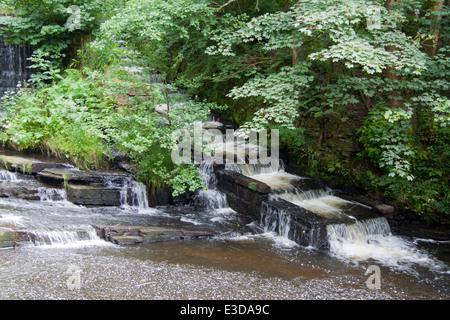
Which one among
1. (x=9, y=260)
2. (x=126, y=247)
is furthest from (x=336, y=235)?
(x=9, y=260)

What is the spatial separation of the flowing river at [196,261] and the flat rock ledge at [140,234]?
137mm

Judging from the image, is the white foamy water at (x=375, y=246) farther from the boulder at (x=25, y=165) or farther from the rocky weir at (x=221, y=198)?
the boulder at (x=25, y=165)

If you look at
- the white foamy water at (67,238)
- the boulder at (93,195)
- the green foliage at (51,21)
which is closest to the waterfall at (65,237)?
the white foamy water at (67,238)

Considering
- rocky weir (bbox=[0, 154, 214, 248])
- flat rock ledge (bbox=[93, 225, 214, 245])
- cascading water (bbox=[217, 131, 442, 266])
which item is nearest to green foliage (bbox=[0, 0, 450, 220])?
rocky weir (bbox=[0, 154, 214, 248])

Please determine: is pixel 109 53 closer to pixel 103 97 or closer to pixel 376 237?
pixel 103 97

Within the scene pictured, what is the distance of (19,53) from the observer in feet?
40.9

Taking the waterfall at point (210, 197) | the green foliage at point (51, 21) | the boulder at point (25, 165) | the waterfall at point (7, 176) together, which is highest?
the green foliage at point (51, 21)

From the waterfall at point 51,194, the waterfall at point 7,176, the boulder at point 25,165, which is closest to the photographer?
the waterfall at point 51,194

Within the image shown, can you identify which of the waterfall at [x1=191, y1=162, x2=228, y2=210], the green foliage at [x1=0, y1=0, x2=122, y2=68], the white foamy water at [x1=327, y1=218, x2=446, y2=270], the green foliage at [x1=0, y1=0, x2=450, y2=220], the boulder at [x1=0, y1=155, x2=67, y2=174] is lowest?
the white foamy water at [x1=327, y1=218, x2=446, y2=270]

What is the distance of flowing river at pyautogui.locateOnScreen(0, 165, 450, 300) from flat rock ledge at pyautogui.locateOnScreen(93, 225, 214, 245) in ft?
0.45

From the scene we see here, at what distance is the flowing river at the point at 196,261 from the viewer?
487cm

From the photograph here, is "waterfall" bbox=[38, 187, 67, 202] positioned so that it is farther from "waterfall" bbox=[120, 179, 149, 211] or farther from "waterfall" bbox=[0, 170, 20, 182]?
"waterfall" bbox=[120, 179, 149, 211]

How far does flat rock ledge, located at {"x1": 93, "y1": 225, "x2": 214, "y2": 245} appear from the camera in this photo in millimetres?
6531

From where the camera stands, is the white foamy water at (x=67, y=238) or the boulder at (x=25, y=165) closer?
the white foamy water at (x=67, y=238)
